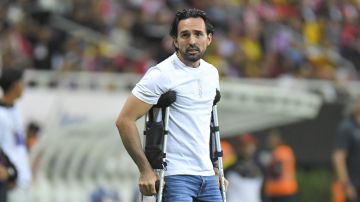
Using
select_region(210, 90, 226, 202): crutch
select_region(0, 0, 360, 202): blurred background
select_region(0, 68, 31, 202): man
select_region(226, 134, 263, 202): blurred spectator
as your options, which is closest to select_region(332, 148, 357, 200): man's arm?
select_region(226, 134, 263, 202): blurred spectator

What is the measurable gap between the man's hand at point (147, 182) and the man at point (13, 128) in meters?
2.97

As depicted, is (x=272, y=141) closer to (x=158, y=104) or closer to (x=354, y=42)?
(x=354, y=42)

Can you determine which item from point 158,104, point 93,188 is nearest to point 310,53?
point 93,188

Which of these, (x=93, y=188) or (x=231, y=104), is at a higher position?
(x=231, y=104)

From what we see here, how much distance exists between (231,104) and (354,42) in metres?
9.55

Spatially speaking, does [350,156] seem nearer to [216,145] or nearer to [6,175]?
[6,175]

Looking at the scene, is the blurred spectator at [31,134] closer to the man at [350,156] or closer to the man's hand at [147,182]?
the man at [350,156]

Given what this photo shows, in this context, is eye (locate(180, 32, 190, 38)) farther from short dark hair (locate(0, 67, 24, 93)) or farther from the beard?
short dark hair (locate(0, 67, 24, 93))

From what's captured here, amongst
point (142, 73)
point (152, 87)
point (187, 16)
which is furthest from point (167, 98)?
point (142, 73)

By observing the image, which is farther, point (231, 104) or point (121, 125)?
point (231, 104)

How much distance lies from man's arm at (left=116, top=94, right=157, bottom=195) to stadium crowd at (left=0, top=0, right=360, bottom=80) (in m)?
10.8

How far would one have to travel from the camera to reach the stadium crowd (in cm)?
2075

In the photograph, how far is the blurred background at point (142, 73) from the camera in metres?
18.0

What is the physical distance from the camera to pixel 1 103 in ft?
36.9
